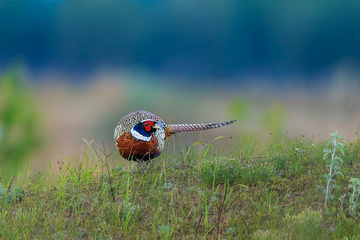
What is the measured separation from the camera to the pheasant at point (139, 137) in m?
5.63

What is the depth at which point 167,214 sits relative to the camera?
14.8 ft

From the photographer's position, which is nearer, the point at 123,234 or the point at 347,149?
the point at 123,234

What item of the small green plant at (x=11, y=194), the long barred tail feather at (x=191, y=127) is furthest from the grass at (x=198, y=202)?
the long barred tail feather at (x=191, y=127)

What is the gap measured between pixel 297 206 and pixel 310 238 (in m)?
0.82

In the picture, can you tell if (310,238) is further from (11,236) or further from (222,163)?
(11,236)

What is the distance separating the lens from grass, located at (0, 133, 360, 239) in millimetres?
4074

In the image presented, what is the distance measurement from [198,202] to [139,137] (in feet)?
4.99

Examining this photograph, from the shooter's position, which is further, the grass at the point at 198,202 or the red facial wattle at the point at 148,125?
the red facial wattle at the point at 148,125

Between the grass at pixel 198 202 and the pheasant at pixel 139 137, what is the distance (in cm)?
31

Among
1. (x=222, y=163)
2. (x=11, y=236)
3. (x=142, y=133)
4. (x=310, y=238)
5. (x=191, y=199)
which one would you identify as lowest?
(x=11, y=236)

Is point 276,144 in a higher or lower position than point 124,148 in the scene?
higher

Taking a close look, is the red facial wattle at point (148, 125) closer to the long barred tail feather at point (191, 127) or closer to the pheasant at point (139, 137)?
the pheasant at point (139, 137)

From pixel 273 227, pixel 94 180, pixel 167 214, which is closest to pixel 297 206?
pixel 273 227

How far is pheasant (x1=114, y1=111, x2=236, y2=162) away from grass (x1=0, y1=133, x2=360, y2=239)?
1.01ft
